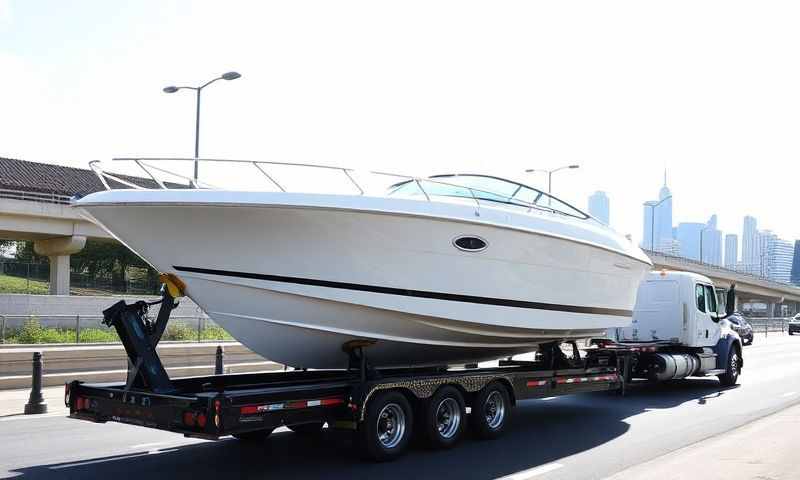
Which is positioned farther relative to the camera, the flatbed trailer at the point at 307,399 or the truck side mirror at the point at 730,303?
the truck side mirror at the point at 730,303

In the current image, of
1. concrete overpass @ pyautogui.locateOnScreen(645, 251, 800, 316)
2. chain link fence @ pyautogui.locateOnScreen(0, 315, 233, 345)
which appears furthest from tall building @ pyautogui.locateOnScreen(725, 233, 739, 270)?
chain link fence @ pyautogui.locateOnScreen(0, 315, 233, 345)

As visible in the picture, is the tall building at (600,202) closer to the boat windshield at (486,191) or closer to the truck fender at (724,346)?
the truck fender at (724,346)

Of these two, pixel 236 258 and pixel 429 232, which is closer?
pixel 236 258

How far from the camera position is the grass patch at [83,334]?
18.3 meters

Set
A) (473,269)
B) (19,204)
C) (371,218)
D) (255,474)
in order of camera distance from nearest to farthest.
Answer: (255,474), (371,218), (473,269), (19,204)

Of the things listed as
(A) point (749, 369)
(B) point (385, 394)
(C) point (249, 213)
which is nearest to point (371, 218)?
(C) point (249, 213)

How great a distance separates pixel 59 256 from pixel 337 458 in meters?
31.5

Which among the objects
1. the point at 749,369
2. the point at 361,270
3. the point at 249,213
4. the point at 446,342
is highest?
the point at 249,213

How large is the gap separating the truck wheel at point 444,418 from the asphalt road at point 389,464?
141 millimetres

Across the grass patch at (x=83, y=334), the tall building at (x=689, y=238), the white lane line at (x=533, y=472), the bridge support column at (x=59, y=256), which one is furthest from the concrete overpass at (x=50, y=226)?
the tall building at (x=689, y=238)

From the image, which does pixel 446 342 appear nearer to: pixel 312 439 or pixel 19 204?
pixel 312 439

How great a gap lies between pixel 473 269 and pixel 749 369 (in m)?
13.1

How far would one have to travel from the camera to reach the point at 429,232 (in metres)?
8.03

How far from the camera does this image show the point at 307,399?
283 inches
